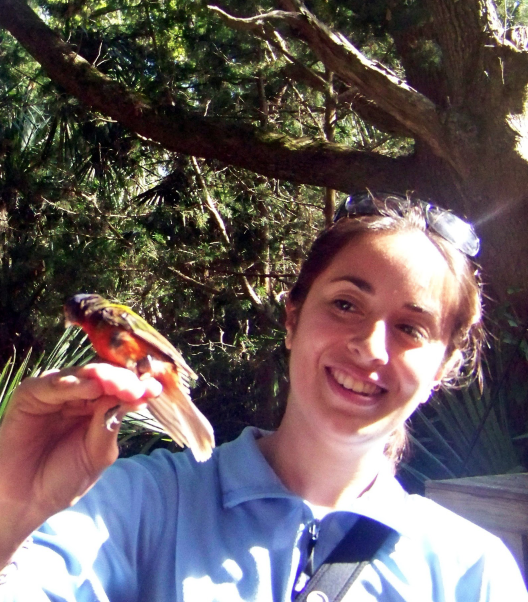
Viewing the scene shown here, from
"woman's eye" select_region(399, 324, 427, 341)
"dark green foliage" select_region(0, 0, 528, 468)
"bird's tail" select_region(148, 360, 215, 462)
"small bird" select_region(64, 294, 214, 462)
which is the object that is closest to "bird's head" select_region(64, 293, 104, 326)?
"small bird" select_region(64, 294, 214, 462)

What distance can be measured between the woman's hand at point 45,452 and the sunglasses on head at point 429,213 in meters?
0.94

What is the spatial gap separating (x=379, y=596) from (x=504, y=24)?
13.2 ft

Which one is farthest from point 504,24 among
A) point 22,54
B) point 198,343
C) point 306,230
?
point 22,54

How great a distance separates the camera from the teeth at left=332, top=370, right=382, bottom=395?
1618 mm

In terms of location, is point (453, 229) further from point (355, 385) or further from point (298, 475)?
point (298, 475)

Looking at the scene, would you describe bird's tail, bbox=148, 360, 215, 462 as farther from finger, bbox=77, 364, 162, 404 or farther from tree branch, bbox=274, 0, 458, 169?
tree branch, bbox=274, 0, 458, 169

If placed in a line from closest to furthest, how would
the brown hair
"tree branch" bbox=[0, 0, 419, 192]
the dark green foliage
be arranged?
the brown hair
"tree branch" bbox=[0, 0, 419, 192]
the dark green foliage

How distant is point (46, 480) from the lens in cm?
128

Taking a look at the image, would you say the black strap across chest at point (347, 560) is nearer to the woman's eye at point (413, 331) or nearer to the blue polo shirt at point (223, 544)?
the blue polo shirt at point (223, 544)

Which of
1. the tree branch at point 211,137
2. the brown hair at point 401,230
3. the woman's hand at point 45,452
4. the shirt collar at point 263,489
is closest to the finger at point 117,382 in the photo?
the woman's hand at point 45,452

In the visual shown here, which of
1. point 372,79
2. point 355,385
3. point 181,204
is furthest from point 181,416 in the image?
point 181,204

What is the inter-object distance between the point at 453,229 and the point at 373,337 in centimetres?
51

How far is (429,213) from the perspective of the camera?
1.95m

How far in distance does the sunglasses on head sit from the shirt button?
967 millimetres
